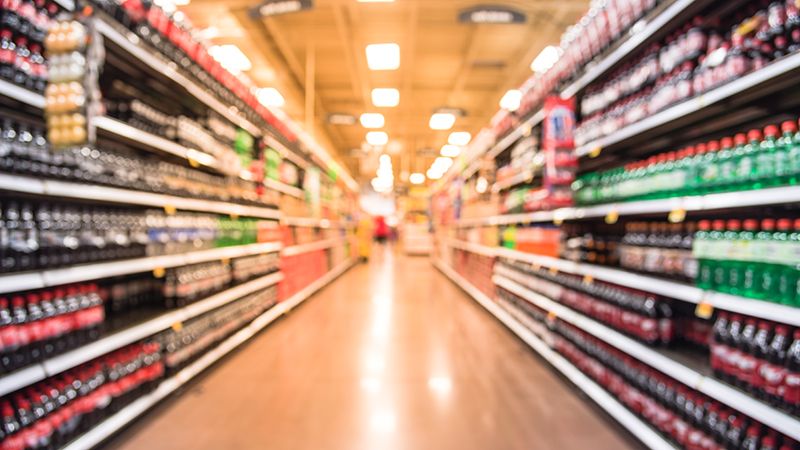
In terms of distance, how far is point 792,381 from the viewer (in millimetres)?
1325

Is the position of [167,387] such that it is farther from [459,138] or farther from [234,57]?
[459,138]

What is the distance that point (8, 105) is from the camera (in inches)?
69.0

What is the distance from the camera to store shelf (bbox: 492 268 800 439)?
131 cm

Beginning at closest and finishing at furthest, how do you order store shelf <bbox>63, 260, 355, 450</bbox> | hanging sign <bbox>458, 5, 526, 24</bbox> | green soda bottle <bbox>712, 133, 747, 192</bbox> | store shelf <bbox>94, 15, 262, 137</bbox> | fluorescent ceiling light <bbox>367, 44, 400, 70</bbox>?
green soda bottle <bbox>712, 133, 747, 192</bbox> < store shelf <bbox>63, 260, 355, 450</bbox> < store shelf <bbox>94, 15, 262, 137</bbox> < hanging sign <bbox>458, 5, 526, 24</bbox> < fluorescent ceiling light <bbox>367, 44, 400, 70</bbox>

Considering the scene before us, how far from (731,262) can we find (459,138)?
12.4 m

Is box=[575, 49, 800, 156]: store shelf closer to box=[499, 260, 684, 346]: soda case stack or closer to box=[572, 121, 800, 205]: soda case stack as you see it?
box=[572, 121, 800, 205]: soda case stack

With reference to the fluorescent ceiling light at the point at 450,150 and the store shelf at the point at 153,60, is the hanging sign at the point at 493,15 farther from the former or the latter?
the fluorescent ceiling light at the point at 450,150

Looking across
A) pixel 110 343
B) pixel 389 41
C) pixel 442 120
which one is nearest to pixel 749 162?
pixel 110 343

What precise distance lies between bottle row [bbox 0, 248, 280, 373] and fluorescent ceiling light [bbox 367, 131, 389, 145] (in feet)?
35.8

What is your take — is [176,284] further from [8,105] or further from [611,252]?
[611,252]

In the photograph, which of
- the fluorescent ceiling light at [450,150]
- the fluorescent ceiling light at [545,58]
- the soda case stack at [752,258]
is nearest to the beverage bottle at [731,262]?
the soda case stack at [752,258]

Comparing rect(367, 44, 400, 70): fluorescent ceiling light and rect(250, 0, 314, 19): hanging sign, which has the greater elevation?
rect(367, 44, 400, 70): fluorescent ceiling light

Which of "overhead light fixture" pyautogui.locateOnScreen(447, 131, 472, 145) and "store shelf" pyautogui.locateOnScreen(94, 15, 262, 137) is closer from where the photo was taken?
"store shelf" pyautogui.locateOnScreen(94, 15, 262, 137)

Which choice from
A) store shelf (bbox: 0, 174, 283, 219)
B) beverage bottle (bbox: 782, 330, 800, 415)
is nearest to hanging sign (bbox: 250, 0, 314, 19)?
store shelf (bbox: 0, 174, 283, 219)
